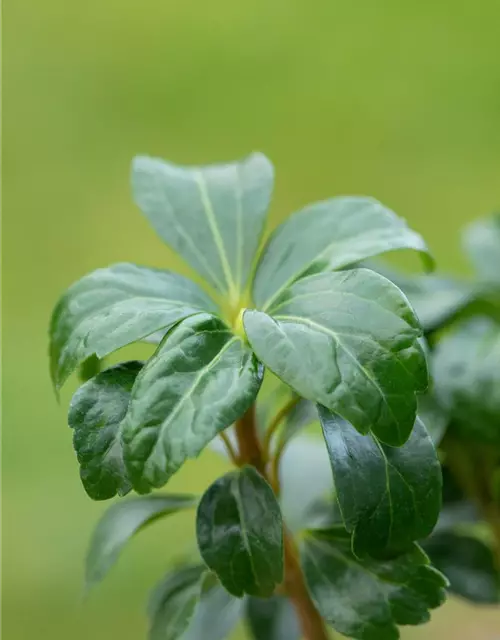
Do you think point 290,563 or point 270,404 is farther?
point 270,404

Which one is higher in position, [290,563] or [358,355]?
[358,355]

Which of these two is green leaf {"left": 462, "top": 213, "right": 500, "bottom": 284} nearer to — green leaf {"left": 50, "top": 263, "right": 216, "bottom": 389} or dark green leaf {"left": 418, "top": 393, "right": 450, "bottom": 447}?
dark green leaf {"left": 418, "top": 393, "right": 450, "bottom": 447}

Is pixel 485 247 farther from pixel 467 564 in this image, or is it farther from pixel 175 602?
pixel 175 602

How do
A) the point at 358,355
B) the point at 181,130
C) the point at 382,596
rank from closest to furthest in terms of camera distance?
the point at 358,355 < the point at 382,596 < the point at 181,130

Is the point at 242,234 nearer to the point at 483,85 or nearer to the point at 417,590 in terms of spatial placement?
the point at 417,590

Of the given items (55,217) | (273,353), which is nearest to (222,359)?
(273,353)

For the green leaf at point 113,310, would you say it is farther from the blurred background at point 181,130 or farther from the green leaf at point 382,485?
the blurred background at point 181,130

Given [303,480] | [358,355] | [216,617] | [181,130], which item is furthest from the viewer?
[181,130]

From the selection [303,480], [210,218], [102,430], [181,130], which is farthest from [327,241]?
[181,130]
